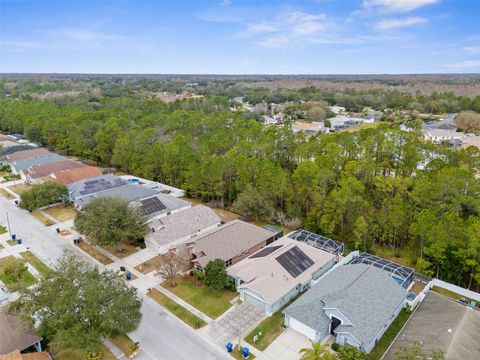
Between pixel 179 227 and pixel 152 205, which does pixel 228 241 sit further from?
pixel 152 205

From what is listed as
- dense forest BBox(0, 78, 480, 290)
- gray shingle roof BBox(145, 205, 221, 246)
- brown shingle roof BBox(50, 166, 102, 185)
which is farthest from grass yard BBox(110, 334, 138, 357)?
brown shingle roof BBox(50, 166, 102, 185)

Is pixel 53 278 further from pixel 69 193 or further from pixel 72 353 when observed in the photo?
pixel 69 193

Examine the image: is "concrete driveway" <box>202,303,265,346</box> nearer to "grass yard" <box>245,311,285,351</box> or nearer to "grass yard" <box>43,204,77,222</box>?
"grass yard" <box>245,311,285,351</box>

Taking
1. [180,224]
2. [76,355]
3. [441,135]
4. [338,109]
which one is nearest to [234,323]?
[76,355]

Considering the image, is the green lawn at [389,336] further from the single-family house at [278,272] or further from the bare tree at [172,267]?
the bare tree at [172,267]

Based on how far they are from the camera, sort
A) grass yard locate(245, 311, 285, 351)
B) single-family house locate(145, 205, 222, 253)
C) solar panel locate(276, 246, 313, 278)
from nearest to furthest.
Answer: grass yard locate(245, 311, 285, 351)
solar panel locate(276, 246, 313, 278)
single-family house locate(145, 205, 222, 253)

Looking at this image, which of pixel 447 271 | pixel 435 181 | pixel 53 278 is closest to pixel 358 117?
pixel 435 181

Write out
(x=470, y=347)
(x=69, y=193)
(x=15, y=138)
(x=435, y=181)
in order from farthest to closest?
1. (x=15, y=138)
2. (x=69, y=193)
3. (x=435, y=181)
4. (x=470, y=347)
